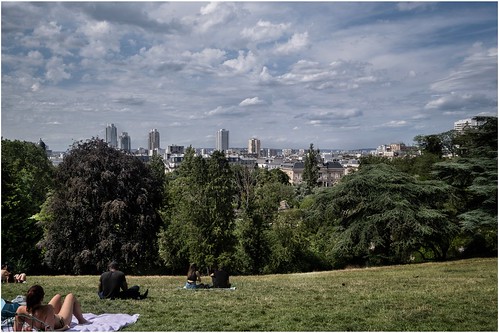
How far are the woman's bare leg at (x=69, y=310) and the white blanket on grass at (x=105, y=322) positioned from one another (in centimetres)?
12

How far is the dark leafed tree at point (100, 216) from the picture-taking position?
2300 centimetres

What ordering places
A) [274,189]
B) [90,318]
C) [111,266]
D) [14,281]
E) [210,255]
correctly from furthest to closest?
1. [274,189]
2. [210,255]
3. [14,281]
4. [111,266]
5. [90,318]

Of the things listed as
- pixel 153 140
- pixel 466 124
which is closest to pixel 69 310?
pixel 466 124

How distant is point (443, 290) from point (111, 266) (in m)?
7.32

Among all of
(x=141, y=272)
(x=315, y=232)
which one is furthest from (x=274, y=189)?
(x=141, y=272)

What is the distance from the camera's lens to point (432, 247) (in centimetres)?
2439

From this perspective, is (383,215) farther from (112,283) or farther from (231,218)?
(112,283)

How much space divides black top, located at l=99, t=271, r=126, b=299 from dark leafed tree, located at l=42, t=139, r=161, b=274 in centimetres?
1292

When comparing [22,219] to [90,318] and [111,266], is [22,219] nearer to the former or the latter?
[111,266]

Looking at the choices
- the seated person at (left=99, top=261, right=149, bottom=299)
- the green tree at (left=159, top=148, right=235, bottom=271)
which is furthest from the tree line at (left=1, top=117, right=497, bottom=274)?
the seated person at (left=99, top=261, right=149, bottom=299)

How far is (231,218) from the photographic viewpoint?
2222 cm

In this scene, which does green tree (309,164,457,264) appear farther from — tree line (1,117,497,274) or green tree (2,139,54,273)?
green tree (2,139,54,273)

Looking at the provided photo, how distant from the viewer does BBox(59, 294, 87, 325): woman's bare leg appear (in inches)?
295

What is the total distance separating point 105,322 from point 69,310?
0.62 meters
